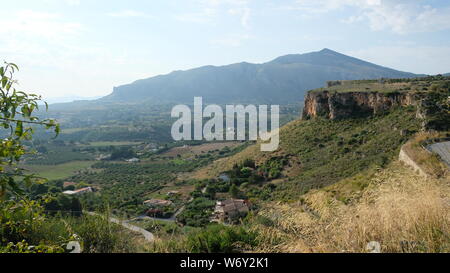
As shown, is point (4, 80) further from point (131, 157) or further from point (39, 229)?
point (131, 157)

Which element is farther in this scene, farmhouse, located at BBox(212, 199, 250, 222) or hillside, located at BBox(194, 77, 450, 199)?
hillside, located at BBox(194, 77, 450, 199)

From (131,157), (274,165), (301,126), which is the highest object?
(301,126)

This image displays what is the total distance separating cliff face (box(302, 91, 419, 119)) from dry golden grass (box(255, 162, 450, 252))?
2441cm

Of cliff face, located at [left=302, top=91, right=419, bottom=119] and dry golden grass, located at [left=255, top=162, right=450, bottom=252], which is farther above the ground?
cliff face, located at [left=302, top=91, right=419, bottom=119]

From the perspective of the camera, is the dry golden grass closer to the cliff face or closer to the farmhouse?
the farmhouse

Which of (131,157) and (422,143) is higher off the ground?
(422,143)

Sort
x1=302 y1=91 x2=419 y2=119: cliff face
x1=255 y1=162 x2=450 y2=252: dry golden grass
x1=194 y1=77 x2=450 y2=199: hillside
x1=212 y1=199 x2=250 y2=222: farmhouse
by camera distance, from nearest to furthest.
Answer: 1. x1=255 y1=162 x2=450 y2=252: dry golden grass
2. x1=212 y1=199 x2=250 y2=222: farmhouse
3. x1=194 y1=77 x2=450 y2=199: hillside
4. x1=302 y1=91 x2=419 y2=119: cliff face

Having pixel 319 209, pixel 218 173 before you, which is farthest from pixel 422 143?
pixel 218 173

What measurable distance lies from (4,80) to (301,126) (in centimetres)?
3439

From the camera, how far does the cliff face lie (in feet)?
91.0

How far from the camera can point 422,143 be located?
1612 centimetres

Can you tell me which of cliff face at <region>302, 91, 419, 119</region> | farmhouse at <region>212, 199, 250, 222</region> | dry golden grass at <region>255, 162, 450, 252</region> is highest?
cliff face at <region>302, 91, 419, 119</region>

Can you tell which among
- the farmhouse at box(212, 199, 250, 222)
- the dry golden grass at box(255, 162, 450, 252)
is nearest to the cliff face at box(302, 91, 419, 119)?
the farmhouse at box(212, 199, 250, 222)

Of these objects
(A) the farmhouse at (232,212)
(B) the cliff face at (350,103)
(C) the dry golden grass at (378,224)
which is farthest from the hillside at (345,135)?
(C) the dry golden grass at (378,224)
